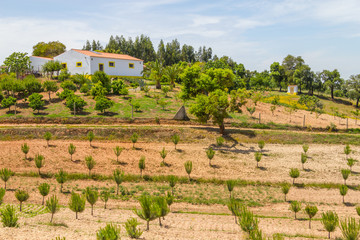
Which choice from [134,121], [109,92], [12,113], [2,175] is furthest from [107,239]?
[109,92]

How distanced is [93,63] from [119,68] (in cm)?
670

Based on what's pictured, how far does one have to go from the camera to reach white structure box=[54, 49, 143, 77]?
58.4m

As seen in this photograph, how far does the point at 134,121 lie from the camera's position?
126 ft

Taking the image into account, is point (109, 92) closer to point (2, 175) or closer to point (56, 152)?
point (56, 152)

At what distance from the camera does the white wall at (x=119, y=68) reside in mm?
58781

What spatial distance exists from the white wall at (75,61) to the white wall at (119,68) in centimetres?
137

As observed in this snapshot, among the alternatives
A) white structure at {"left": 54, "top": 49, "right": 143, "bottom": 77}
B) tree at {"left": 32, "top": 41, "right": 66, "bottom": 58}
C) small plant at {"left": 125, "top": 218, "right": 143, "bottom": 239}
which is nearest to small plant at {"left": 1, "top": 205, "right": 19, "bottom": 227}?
small plant at {"left": 125, "top": 218, "right": 143, "bottom": 239}

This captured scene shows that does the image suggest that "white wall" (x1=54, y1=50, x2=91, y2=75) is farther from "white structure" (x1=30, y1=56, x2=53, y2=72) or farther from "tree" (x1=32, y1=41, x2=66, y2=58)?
"tree" (x1=32, y1=41, x2=66, y2=58)

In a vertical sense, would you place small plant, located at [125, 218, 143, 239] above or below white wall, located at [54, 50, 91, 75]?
below

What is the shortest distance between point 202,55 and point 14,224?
430 feet

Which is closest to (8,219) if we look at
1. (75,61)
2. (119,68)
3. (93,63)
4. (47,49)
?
(93,63)

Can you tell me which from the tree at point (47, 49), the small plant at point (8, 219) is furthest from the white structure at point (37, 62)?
the small plant at point (8, 219)

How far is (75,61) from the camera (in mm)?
59938

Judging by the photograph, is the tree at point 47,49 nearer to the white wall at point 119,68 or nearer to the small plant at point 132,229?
the white wall at point 119,68
